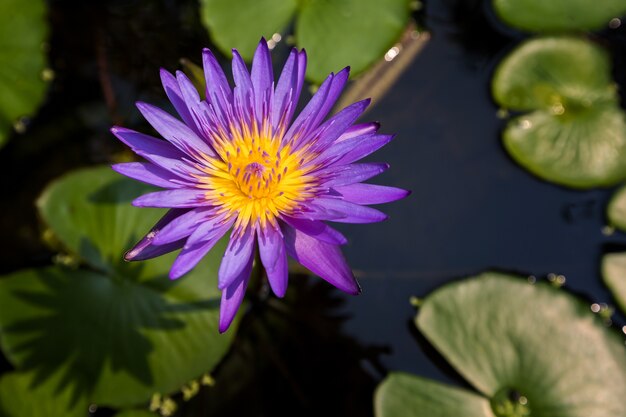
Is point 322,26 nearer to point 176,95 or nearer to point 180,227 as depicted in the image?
point 176,95

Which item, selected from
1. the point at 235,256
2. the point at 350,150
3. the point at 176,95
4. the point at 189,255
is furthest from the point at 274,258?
the point at 176,95

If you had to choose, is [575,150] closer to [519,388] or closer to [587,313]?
[587,313]

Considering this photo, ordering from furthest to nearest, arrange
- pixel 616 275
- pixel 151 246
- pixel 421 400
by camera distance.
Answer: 1. pixel 616 275
2. pixel 421 400
3. pixel 151 246

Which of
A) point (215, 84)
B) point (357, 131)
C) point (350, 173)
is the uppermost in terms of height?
point (215, 84)

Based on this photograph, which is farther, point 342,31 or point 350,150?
point 342,31

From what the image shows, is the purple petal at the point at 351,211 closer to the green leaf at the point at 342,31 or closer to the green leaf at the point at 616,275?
the green leaf at the point at 342,31

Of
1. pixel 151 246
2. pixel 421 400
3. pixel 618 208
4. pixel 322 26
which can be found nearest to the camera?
pixel 151 246

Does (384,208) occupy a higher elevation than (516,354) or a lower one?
higher

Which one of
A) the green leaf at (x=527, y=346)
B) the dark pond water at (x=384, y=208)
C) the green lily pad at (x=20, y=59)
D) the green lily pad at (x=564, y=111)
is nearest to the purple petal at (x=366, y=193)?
the green leaf at (x=527, y=346)

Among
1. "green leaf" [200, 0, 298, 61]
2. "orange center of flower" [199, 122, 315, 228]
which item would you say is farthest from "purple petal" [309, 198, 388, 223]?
"green leaf" [200, 0, 298, 61]
